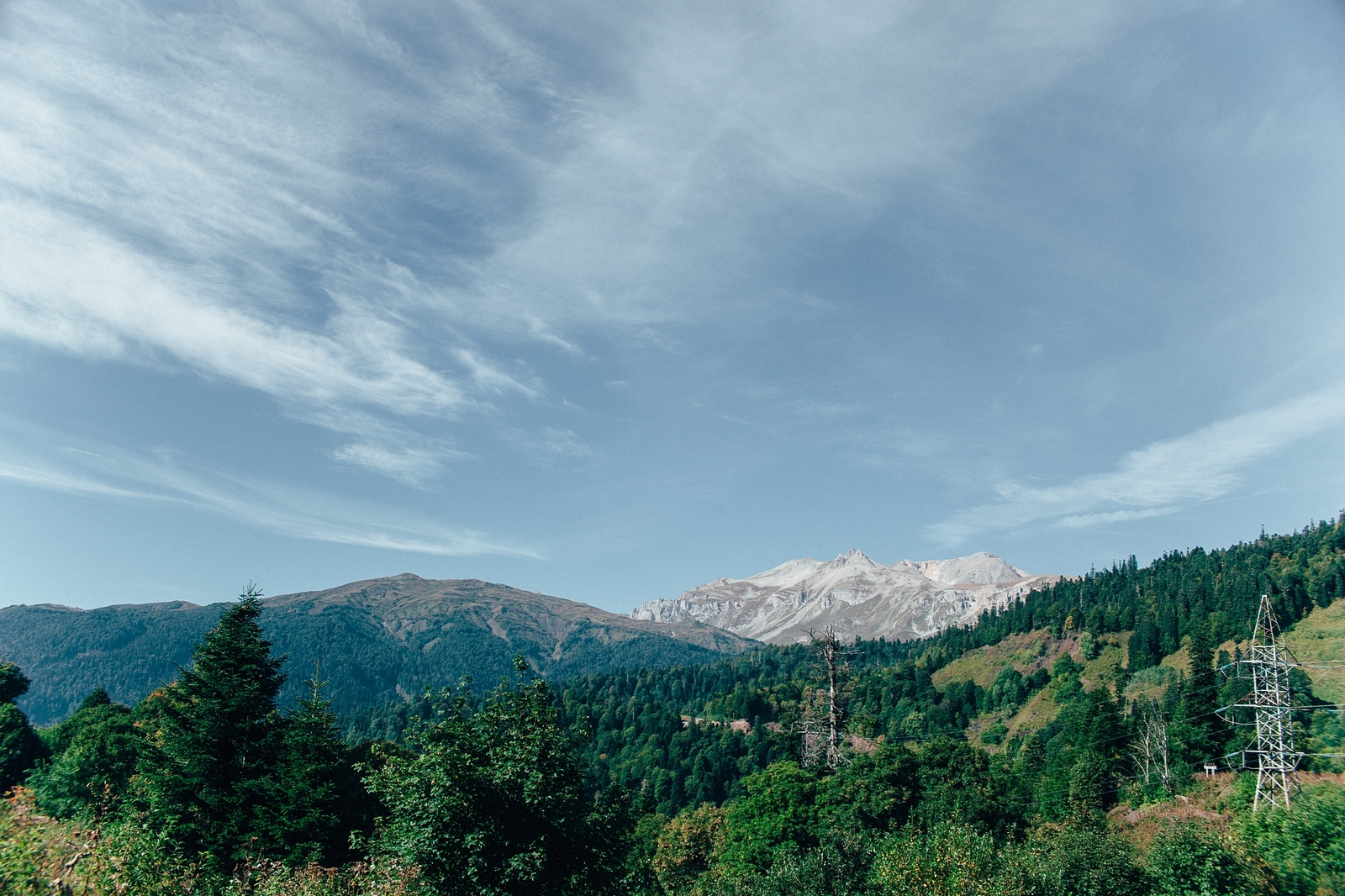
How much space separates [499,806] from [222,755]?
138 feet

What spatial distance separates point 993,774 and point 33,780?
134 meters

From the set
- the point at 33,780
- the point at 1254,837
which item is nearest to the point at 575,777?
the point at 1254,837

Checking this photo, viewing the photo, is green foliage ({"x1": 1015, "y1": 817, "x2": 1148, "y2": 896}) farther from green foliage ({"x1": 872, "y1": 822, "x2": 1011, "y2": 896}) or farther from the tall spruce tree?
the tall spruce tree

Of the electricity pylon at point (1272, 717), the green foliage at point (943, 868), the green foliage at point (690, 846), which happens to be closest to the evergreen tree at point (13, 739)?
the green foliage at point (690, 846)

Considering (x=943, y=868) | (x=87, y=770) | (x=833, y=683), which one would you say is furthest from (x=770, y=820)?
(x=87, y=770)

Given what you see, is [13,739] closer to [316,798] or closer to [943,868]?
[316,798]

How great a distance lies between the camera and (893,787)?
311 ft

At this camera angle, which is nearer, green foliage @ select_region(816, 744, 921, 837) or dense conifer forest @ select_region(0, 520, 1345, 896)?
dense conifer forest @ select_region(0, 520, 1345, 896)

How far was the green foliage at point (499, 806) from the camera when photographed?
27.4m

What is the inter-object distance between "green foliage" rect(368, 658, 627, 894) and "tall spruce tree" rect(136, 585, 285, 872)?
105 ft

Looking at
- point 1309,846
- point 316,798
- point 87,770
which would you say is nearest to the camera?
point 1309,846

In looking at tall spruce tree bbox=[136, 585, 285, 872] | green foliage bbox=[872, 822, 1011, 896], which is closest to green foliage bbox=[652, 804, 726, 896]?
green foliage bbox=[872, 822, 1011, 896]

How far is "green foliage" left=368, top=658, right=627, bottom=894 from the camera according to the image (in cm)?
2739

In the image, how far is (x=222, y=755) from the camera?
57875mm
